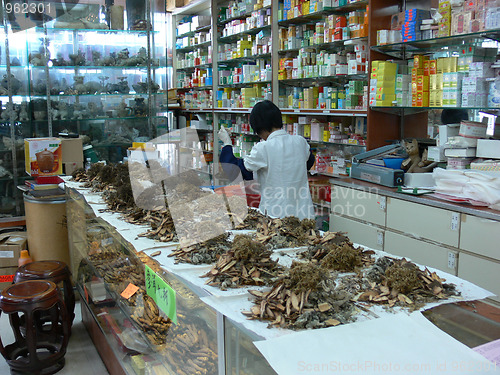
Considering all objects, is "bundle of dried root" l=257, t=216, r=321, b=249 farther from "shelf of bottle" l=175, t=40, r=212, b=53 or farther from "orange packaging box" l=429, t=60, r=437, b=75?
"shelf of bottle" l=175, t=40, r=212, b=53

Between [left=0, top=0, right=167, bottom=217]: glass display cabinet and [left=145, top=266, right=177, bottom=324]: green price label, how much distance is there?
3.37m

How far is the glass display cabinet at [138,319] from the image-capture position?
1.29 m

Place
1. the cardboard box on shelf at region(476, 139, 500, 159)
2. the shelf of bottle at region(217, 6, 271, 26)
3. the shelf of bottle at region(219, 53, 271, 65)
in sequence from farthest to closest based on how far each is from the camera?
the shelf of bottle at region(217, 6, 271, 26) → the shelf of bottle at region(219, 53, 271, 65) → the cardboard box on shelf at region(476, 139, 500, 159)

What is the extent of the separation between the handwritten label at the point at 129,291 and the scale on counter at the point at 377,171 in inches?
91.9

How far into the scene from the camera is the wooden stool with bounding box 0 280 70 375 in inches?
106

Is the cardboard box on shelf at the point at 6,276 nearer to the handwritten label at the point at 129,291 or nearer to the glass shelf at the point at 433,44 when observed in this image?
the handwritten label at the point at 129,291

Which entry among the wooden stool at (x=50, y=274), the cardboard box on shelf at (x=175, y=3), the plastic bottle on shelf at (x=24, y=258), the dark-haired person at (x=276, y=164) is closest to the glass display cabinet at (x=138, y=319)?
the wooden stool at (x=50, y=274)

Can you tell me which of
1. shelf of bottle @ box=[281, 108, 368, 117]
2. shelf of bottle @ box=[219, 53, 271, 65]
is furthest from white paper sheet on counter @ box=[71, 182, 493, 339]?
shelf of bottle @ box=[219, 53, 271, 65]

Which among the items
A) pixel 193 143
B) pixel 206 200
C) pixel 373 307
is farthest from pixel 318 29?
pixel 373 307

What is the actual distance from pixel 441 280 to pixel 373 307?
11.6 inches

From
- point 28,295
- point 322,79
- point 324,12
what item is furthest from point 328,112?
point 28,295

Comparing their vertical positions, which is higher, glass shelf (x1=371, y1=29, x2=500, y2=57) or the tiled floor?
glass shelf (x1=371, y1=29, x2=500, y2=57)

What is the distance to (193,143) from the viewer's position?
5266 mm

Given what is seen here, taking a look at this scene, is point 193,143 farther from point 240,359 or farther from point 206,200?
point 240,359
